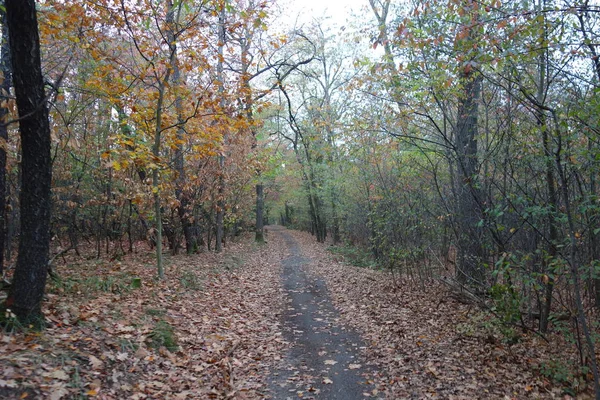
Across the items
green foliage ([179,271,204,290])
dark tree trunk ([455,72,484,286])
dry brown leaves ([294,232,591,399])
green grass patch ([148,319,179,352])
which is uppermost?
dark tree trunk ([455,72,484,286])

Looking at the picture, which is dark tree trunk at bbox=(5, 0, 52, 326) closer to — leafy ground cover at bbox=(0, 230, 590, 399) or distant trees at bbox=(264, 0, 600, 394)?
leafy ground cover at bbox=(0, 230, 590, 399)

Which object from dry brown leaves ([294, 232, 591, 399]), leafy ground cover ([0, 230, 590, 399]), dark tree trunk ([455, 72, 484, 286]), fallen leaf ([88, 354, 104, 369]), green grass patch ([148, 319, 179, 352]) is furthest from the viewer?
dark tree trunk ([455, 72, 484, 286])

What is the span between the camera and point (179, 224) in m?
14.4

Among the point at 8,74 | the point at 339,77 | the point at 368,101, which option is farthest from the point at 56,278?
the point at 339,77

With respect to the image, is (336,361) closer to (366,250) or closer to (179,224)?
(179,224)

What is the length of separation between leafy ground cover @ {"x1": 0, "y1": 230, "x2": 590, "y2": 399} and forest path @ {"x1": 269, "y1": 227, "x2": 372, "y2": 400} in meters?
0.09

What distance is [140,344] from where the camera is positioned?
→ 546 cm

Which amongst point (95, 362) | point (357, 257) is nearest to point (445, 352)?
point (95, 362)

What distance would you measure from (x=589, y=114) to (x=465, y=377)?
3885 millimetres

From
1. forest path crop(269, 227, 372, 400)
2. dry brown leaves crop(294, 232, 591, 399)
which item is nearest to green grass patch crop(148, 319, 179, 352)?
forest path crop(269, 227, 372, 400)

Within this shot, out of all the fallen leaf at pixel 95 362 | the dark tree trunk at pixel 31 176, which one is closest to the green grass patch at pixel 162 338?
the fallen leaf at pixel 95 362

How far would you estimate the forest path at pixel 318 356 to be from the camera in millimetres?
5215

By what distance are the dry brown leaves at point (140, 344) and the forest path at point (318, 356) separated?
1.12 ft

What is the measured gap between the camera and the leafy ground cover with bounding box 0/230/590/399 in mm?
4355
